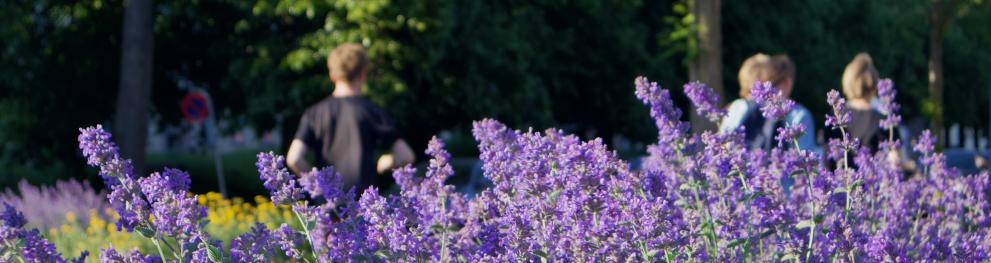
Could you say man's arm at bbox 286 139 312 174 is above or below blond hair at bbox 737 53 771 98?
below

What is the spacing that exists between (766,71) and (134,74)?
10.2 m

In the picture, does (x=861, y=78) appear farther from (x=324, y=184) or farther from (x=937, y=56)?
(x=937, y=56)

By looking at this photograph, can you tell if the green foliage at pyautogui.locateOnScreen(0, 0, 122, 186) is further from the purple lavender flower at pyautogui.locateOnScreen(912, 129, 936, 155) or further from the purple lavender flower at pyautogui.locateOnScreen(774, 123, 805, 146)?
the purple lavender flower at pyautogui.locateOnScreen(774, 123, 805, 146)

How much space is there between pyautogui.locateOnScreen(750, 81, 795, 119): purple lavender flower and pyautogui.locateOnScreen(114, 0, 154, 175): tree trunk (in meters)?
12.1

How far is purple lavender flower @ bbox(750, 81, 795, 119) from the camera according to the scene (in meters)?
3.70

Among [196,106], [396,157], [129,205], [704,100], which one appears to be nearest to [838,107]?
[704,100]

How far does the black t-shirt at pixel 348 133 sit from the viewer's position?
5984 mm

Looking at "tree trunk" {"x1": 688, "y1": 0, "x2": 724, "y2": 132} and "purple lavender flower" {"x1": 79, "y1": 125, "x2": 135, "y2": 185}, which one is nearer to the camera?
"purple lavender flower" {"x1": 79, "y1": 125, "x2": 135, "y2": 185}

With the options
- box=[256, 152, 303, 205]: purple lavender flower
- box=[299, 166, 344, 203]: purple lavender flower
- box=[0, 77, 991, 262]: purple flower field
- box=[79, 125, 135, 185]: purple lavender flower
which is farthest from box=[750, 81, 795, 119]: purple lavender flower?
box=[79, 125, 135, 185]: purple lavender flower

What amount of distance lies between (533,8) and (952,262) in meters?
16.5

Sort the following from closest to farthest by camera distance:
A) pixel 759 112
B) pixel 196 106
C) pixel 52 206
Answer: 1. pixel 759 112
2. pixel 52 206
3. pixel 196 106

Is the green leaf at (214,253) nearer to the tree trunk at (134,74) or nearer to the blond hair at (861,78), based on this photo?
the blond hair at (861,78)

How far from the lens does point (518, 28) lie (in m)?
19.1

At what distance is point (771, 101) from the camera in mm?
3729
